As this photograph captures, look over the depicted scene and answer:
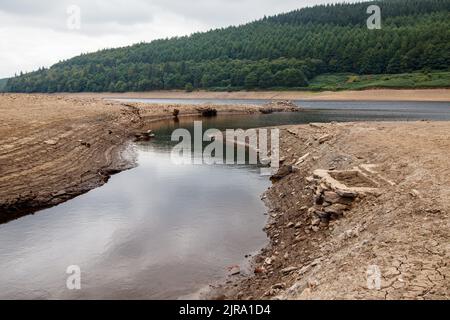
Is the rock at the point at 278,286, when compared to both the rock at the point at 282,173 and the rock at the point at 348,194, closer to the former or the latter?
the rock at the point at 348,194

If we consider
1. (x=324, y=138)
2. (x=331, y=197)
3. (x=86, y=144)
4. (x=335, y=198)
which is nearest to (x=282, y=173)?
(x=324, y=138)

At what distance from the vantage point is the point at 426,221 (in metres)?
10.1

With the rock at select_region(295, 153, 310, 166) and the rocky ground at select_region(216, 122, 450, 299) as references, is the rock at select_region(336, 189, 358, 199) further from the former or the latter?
the rock at select_region(295, 153, 310, 166)

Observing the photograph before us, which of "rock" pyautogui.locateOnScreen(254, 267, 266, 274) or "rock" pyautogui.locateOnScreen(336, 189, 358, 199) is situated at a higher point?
"rock" pyautogui.locateOnScreen(336, 189, 358, 199)

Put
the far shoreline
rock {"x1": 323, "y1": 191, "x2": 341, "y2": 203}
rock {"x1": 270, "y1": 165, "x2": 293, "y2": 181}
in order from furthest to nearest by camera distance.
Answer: the far shoreline
rock {"x1": 270, "y1": 165, "x2": 293, "y2": 181}
rock {"x1": 323, "y1": 191, "x2": 341, "y2": 203}

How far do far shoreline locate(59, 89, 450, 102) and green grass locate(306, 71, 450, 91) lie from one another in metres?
2.34

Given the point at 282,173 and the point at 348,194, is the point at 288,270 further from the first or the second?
the point at 282,173

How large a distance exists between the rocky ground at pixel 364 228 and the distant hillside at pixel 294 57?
4256 inches

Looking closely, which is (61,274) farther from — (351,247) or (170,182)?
(170,182)

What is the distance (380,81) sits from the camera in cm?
10906

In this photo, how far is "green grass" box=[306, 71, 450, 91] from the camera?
97375 mm

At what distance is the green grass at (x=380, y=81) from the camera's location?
9738cm

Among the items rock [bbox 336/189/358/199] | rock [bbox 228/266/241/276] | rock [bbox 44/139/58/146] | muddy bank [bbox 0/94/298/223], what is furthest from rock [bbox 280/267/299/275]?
rock [bbox 44/139/58/146]

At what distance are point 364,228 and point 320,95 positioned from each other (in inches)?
4094
